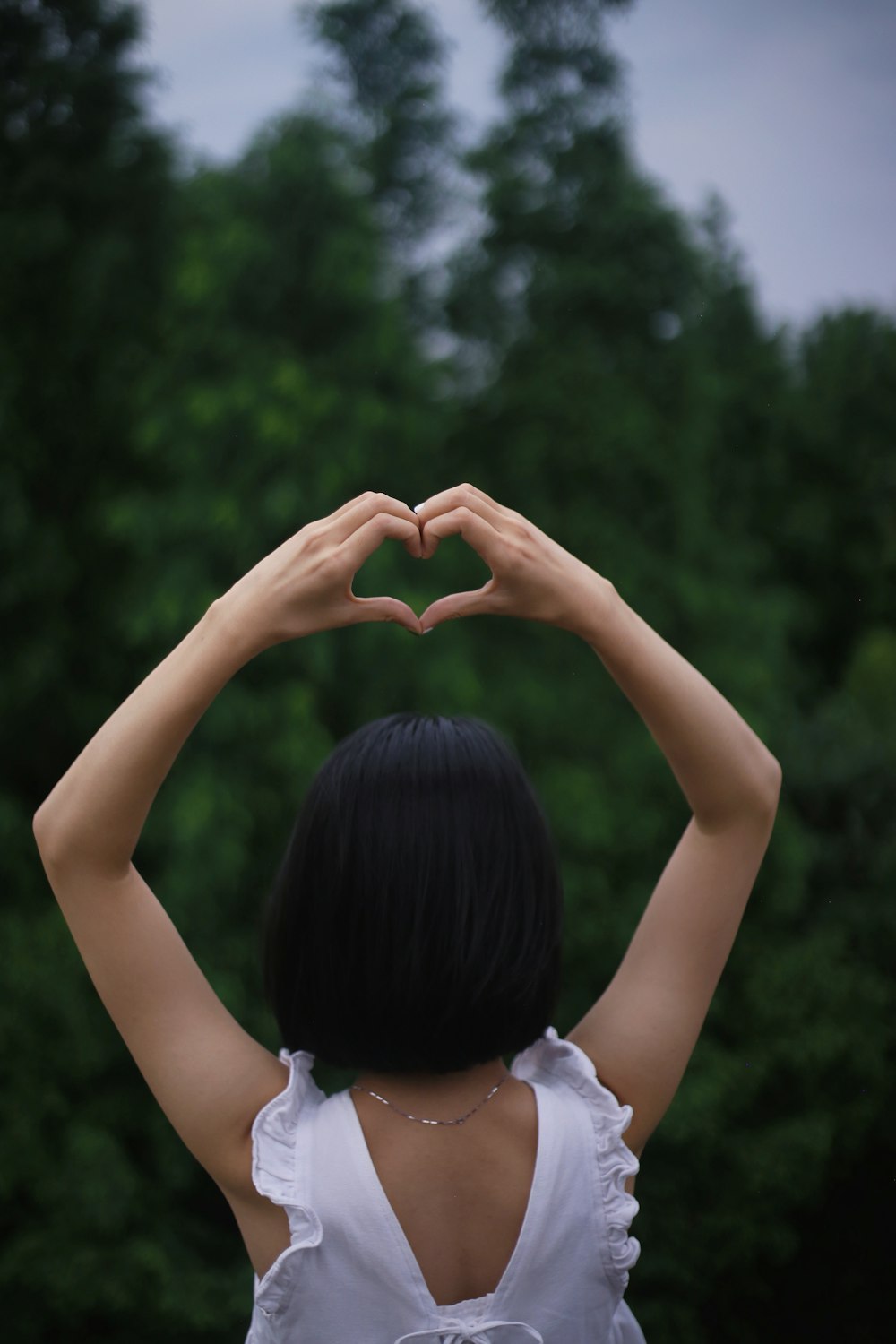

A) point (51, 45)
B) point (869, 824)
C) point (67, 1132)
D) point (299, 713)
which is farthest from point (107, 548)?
point (869, 824)

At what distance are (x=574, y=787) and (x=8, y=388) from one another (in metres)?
2.90

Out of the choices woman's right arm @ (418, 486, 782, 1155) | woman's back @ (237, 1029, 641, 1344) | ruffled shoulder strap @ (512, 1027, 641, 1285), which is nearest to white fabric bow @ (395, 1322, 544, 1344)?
woman's back @ (237, 1029, 641, 1344)

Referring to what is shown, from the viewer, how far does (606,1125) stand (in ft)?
3.88

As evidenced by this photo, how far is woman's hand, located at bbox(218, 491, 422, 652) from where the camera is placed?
106 centimetres

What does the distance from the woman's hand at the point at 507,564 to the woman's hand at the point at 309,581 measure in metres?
0.06

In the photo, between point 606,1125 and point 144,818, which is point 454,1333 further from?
point 144,818

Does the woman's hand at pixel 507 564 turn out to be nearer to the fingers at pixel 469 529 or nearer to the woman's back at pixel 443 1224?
the fingers at pixel 469 529

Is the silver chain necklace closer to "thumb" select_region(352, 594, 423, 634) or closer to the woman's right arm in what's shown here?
the woman's right arm

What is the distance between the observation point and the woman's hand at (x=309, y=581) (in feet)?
3.49

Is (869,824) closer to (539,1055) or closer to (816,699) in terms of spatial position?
(816,699)

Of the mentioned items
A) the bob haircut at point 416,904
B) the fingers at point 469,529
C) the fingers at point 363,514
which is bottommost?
the bob haircut at point 416,904

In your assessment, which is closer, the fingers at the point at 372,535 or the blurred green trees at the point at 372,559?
the fingers at the point at 372,535

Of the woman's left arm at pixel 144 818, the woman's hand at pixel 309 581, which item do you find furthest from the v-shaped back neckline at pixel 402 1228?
the woman's hand at pixel 309 581

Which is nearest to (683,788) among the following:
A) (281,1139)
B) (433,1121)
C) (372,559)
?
(433,1121)
